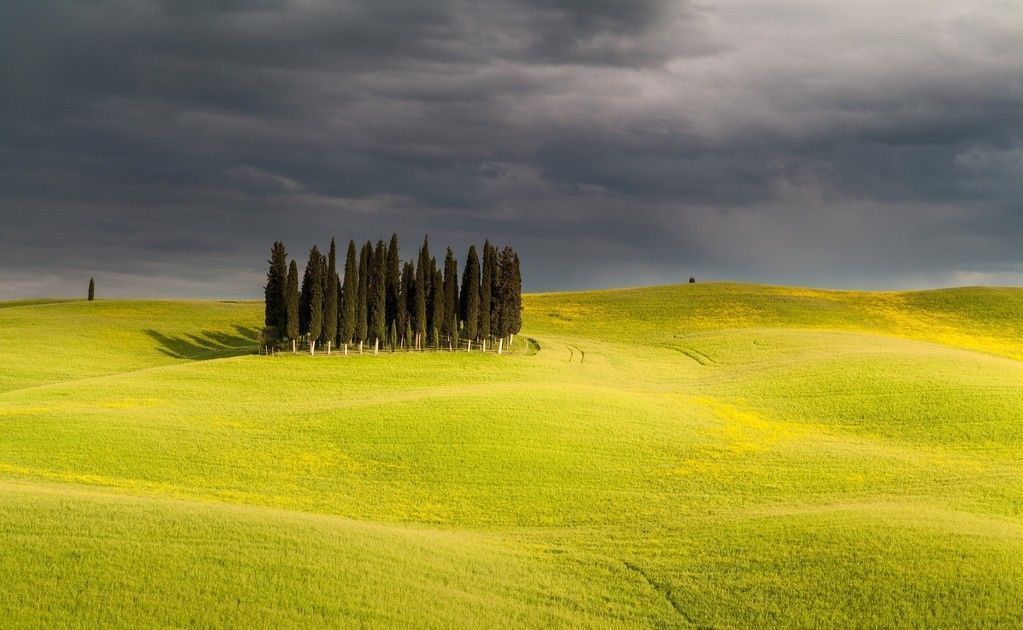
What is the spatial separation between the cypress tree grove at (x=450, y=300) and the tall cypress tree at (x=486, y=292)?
229 centimetres

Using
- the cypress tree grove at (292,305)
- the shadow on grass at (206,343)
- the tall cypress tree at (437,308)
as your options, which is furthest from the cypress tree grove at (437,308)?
the shadow on grass at (206,343)

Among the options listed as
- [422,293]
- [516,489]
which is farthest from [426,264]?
[516,489]

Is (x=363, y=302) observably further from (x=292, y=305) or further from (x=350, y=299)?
(x=292, y=305)

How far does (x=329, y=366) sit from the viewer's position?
2820 inches

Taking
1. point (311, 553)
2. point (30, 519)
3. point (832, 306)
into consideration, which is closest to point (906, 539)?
point (311, 553)

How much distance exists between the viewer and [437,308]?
81.4m

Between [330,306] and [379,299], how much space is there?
4270mm

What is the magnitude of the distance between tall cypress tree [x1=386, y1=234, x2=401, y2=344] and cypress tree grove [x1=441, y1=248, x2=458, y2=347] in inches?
157

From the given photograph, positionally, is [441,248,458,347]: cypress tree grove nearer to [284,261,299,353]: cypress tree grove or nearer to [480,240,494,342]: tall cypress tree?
[480,240,494,342]: tall cypress tree

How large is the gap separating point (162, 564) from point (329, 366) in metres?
49.8

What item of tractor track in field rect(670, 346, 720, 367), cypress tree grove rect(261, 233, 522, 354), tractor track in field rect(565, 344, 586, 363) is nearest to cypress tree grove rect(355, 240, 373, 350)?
cypress tree grove rect(261, 233, 522, 354)

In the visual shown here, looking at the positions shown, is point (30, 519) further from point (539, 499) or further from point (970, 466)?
point (970, 466)

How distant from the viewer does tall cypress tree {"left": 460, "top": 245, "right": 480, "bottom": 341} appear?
82312 millimetres

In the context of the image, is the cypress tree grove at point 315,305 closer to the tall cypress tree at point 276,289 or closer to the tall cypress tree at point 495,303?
the tall cypress tree at point 276,289
